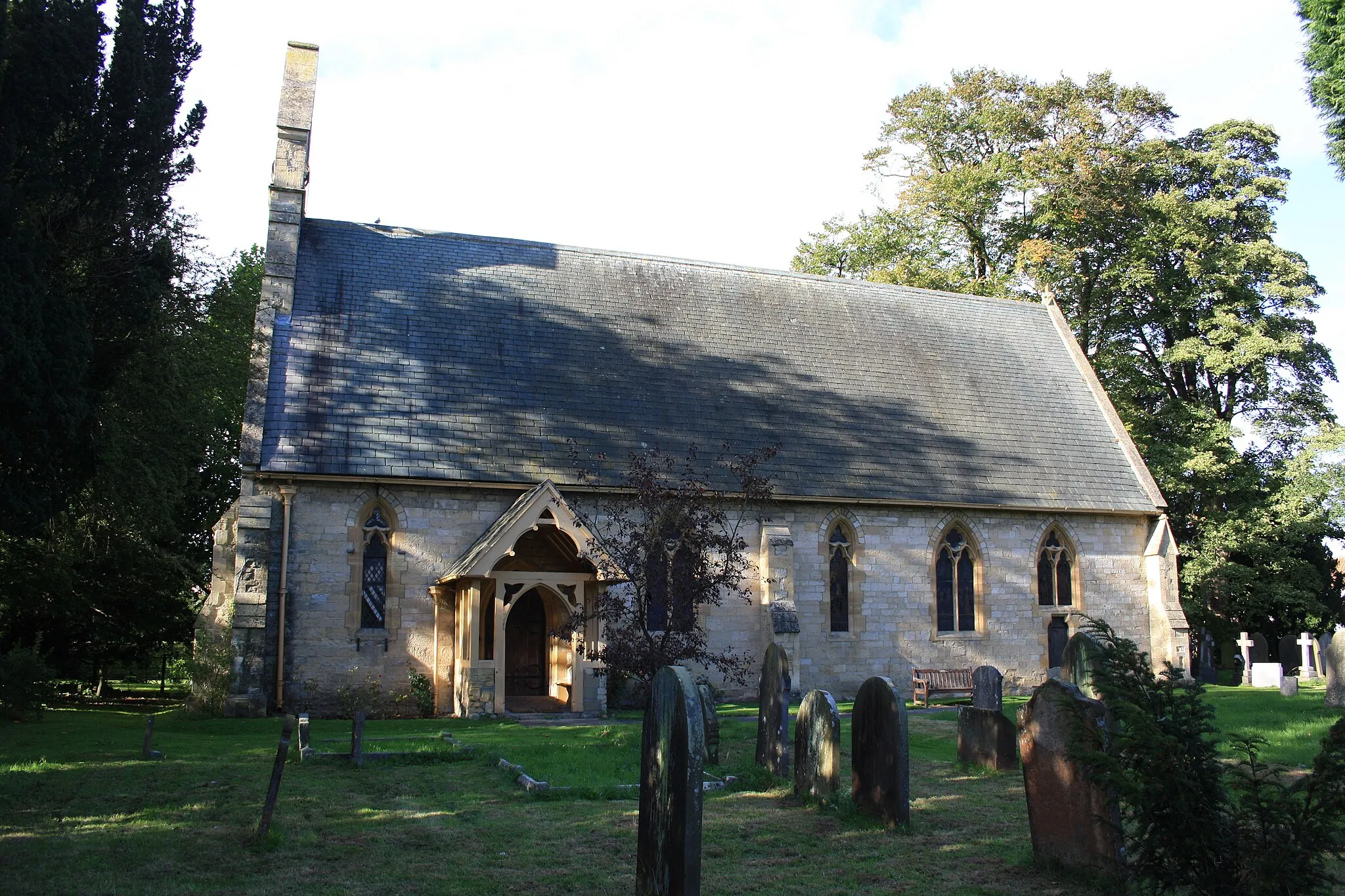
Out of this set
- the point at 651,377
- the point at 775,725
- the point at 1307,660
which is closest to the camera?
the point at 775,725

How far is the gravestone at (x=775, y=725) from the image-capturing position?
1246 centimetres

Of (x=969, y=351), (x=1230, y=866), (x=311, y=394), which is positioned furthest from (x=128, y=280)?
(x=969, y=351)

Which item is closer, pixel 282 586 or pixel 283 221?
pixel 282 586

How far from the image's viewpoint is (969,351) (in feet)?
91.5

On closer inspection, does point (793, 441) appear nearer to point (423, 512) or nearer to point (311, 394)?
point (423, 512)

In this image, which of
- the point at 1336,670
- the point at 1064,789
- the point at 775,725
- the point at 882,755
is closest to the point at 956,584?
the point at 1336,670

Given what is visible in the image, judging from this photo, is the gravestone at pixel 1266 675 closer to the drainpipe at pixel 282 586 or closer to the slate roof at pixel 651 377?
the slate roof at pixel 651 377

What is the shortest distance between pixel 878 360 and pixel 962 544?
5395 mm

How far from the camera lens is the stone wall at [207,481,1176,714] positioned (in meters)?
18.8

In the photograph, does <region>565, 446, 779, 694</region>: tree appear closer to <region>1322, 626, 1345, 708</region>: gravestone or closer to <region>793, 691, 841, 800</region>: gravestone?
<region>793, 691, 841, 800</region>: gravestone

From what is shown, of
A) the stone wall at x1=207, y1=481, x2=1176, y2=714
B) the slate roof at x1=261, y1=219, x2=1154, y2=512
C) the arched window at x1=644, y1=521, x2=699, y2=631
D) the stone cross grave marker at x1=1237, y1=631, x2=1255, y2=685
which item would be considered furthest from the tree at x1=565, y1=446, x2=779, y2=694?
the stone cross grave marker at x1=1237, y1=631, x2=1255, y2=685

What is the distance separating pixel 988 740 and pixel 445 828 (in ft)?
22.4

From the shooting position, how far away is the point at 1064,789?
7.80m

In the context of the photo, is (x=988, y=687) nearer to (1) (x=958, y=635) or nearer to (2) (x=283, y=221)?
(1) (x=958, y=635)
